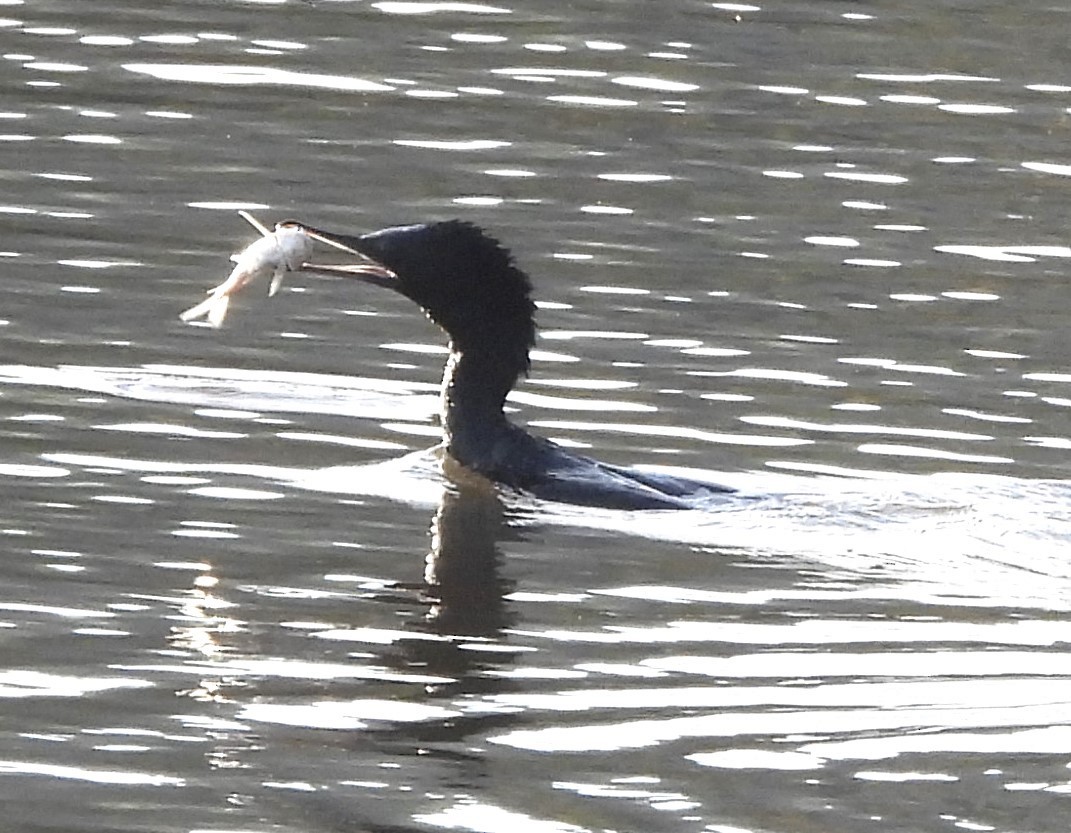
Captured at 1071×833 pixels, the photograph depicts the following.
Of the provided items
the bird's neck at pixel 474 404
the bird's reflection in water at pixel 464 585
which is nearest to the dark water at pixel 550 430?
the bird's reflection in water at pixel 464 585

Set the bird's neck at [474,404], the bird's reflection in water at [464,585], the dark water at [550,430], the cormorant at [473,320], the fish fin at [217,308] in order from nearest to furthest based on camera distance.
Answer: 1. the dark water at [550,430]
2. the bird's reflection in water at [464,585]
3. the fish fin at [217,308]
4. the cormorant at [473,320]
5. the bird's neck at [474,404]

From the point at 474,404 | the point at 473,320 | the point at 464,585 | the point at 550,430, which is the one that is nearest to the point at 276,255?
the point at 473,320

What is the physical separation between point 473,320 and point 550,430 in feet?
2.35

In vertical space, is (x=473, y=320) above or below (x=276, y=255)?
below

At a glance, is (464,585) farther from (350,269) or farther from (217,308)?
(350,269)

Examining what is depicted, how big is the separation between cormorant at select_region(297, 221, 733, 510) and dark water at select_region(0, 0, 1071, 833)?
26cm

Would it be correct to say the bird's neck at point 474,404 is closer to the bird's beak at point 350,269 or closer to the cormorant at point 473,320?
the cormorant at point 473,320

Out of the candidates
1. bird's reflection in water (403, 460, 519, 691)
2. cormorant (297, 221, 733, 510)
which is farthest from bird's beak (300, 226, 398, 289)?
bird's reflection in water (403, 460, 519, 691)

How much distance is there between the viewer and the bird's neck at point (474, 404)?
12.6 m

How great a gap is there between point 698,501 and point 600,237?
5297mm

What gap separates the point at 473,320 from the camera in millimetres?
12820

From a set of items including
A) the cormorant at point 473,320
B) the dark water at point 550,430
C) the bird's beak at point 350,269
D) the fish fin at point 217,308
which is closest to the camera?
the dark water at point 550,430

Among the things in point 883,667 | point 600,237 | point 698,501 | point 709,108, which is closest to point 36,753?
point 883,667

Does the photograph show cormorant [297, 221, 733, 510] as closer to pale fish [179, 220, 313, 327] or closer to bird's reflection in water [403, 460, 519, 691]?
pale fish [179, 220, 313, 327]
